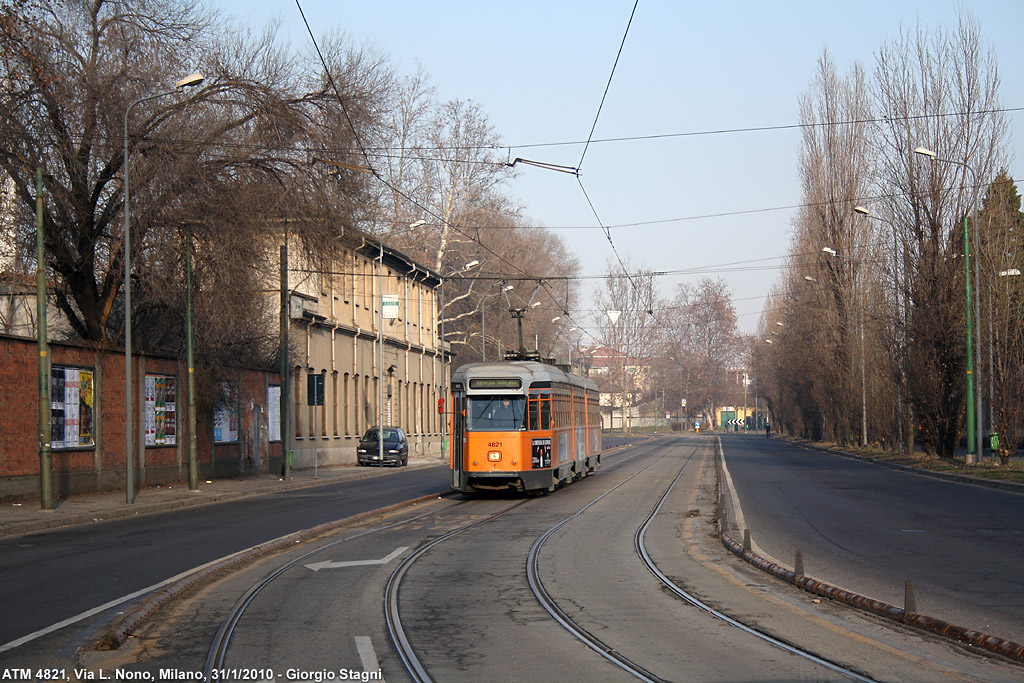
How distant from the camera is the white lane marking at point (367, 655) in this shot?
7.52m

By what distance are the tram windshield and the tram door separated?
0.58 feet

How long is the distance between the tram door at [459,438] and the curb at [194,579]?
10.7 ft

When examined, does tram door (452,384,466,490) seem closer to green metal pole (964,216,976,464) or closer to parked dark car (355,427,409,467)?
green metal pole (964,216,976,464)

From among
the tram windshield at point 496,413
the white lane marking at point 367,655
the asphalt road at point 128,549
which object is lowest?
the asphalt road at point 128,549

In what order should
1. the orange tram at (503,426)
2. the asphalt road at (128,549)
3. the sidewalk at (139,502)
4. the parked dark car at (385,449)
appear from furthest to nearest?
A: the parked dark car at (385,449), the orange tram at (503,426), the sidewalk at (139,502), the asphalt road at (128,549)

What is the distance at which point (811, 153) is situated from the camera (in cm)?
5891

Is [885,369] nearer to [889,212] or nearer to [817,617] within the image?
[889,212]

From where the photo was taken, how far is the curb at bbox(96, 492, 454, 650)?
855cm

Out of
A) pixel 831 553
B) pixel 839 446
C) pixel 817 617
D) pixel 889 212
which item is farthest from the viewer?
pixel 839 446

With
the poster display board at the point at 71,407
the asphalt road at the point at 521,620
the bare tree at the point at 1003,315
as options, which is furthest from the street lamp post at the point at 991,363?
the poster display board at the point at 71,407

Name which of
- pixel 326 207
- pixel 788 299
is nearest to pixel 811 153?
pixel 788 299

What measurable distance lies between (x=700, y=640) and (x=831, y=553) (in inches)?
242

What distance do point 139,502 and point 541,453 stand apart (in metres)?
9.58

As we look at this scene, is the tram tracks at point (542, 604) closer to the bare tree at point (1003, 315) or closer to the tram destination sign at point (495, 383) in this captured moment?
the tram destination sign at point (495, 383)
